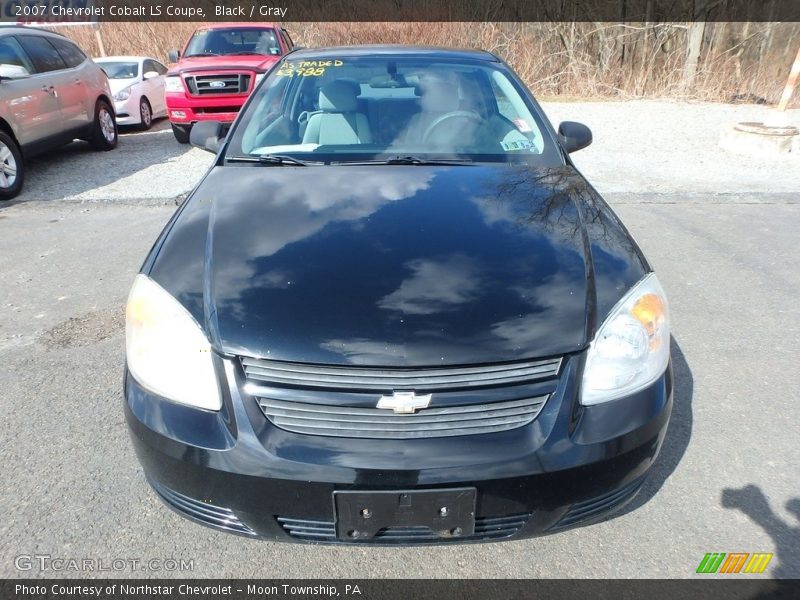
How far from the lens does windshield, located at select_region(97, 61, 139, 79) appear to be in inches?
420

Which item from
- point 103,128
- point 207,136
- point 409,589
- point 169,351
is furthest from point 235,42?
point 409,589

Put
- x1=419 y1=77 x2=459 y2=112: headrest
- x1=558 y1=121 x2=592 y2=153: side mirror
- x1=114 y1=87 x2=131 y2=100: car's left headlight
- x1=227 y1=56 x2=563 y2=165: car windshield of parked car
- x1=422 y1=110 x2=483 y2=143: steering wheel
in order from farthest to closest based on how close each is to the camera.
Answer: x1=114 y1=87 x2=131 y2=100: car's left headlight < x1=558 y1=121 x2=592 y2=153: side mirror < x1=419 y1=77 x2=459 y2=112: headrest < x1=422 y1=110 x2=483 y2=143: steering wheel < x1=227 y1=56 x2=563 y2=165: car windshield of parked car

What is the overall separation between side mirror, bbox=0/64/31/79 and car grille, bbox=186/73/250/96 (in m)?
2.26

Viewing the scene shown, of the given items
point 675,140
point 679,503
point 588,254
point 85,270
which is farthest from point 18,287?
point 675,140

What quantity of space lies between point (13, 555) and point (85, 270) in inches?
115

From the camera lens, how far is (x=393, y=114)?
3.05 meters

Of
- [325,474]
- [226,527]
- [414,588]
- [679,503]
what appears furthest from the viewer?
[679,503]

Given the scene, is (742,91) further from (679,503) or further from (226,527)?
(226,527)

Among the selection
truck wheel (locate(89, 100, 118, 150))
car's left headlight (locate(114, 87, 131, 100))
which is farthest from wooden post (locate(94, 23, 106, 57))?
truck wheel (locate(89, 100, 118, 150))

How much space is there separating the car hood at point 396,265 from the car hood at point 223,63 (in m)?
6.91

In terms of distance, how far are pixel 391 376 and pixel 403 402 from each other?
0.08 m

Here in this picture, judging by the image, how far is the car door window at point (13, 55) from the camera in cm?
672

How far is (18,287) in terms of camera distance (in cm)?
419

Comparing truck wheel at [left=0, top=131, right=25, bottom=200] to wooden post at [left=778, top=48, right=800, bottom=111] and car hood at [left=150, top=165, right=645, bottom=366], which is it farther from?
wooden post at [left=778, top=48, right=800, bottom=111]
